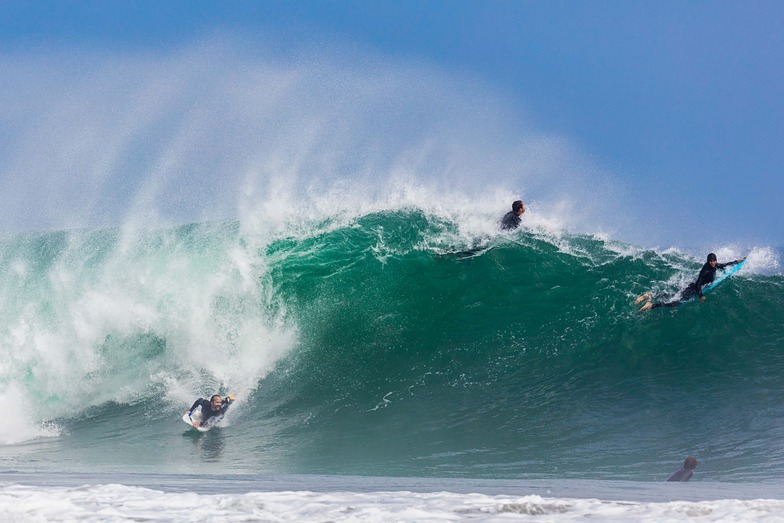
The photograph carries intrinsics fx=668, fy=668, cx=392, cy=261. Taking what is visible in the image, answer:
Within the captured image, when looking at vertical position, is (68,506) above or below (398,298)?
below

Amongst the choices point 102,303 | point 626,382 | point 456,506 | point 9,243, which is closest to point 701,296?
point 626,382

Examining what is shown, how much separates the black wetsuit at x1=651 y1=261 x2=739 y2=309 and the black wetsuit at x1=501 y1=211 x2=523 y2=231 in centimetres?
327

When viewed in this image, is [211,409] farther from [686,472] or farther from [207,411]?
[686,472]

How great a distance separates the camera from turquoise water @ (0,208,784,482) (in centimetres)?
825

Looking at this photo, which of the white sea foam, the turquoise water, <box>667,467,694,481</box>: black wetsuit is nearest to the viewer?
the white sea foam

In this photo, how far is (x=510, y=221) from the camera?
1399 cm

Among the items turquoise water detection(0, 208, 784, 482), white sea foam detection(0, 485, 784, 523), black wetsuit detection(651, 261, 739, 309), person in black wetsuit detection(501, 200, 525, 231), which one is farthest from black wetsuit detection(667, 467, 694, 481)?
person in black wetsuit detection(501, 200, 525, 231)

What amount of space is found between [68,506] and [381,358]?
23.5 ft

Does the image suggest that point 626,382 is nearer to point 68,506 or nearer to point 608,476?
point 608,476

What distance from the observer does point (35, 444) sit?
9688mm

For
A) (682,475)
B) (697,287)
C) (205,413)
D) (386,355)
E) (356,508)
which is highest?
(697,287)

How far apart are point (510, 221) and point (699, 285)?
3.84 m

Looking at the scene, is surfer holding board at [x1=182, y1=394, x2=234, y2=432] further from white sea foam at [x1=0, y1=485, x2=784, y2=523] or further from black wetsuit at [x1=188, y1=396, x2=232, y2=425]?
white sea foam at [x1=0, y1=485, x2=784, y2=523]

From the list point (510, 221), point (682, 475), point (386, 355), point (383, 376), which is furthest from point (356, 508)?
point (510, 221)
